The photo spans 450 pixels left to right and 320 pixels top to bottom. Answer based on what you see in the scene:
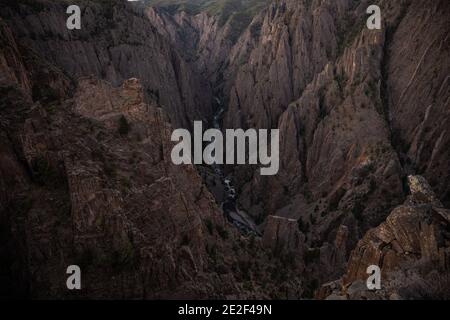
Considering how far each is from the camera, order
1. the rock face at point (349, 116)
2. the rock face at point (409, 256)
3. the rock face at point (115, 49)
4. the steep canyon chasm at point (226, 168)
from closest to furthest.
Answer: the rock face at point (409, 256), the steep canyon chasm at point (226, 168), the rock face at point (349, 116), the rock face at point (115, 49)

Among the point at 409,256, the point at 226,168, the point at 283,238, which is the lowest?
the point at 283,238

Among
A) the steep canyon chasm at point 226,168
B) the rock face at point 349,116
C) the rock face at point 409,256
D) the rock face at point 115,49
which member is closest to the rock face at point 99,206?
the steep canyon chasm at point 226,168

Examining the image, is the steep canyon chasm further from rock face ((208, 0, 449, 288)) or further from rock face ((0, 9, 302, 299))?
rock face ((208, 0, 449, 288))

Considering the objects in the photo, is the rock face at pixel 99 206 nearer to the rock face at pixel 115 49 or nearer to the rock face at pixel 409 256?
the rock face at pixel 409 256

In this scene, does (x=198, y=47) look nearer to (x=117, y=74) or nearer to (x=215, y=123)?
(x=215, y=123)

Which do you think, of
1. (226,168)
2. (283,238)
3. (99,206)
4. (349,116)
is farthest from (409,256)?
(226,168)

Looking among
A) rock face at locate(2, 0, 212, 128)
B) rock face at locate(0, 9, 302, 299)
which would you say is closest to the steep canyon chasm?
rock face at locate(0, 9, 302, 299)

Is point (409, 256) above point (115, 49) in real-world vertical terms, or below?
below

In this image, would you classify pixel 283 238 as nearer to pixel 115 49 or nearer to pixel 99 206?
pixel 99 206

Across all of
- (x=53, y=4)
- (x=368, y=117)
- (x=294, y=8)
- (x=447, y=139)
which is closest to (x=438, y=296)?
(x=447, y=139)
